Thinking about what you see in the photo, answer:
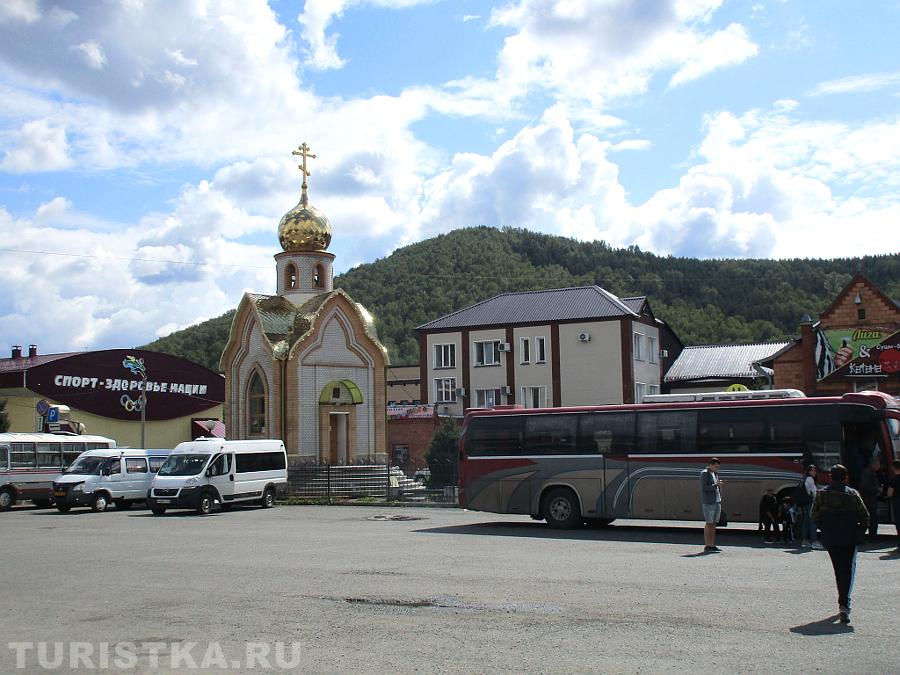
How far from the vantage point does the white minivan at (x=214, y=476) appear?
1102 inches

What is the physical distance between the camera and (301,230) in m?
39.6

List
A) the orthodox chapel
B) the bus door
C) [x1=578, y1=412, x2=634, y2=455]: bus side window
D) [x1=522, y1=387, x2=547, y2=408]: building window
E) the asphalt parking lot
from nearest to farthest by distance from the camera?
the asphalt parking lot < the bus door < [x1=578, y1=412, x2=634, y2=455]: bus side window < the orthodox chapel < [x1=522, y1=387, x2=547, y2=408]: building window

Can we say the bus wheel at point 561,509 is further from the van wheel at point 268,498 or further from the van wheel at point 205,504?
the van wheel at point 268,498

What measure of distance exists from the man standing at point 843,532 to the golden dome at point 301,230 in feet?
105

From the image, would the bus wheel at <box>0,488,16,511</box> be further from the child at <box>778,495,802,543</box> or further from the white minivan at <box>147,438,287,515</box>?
the child at <box>778,495,802,543</box>

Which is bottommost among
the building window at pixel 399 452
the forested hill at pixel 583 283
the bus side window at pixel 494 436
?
the building window at pixel 399 452

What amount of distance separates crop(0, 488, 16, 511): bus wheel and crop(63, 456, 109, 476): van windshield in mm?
2635

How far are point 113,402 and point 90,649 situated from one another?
4713 centimetres

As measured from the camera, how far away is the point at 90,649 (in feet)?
28.6

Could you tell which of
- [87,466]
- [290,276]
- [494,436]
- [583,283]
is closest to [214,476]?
[87,466]

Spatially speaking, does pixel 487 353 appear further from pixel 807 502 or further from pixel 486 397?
pixel 807 502

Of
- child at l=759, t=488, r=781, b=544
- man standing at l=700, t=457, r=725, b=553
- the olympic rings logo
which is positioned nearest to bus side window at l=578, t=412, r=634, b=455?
child at l=759, t=488, r=781, b=544

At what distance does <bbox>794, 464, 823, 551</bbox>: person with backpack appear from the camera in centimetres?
1717

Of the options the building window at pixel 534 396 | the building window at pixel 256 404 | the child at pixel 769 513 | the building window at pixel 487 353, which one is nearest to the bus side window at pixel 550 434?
the child at pixel 769 513
